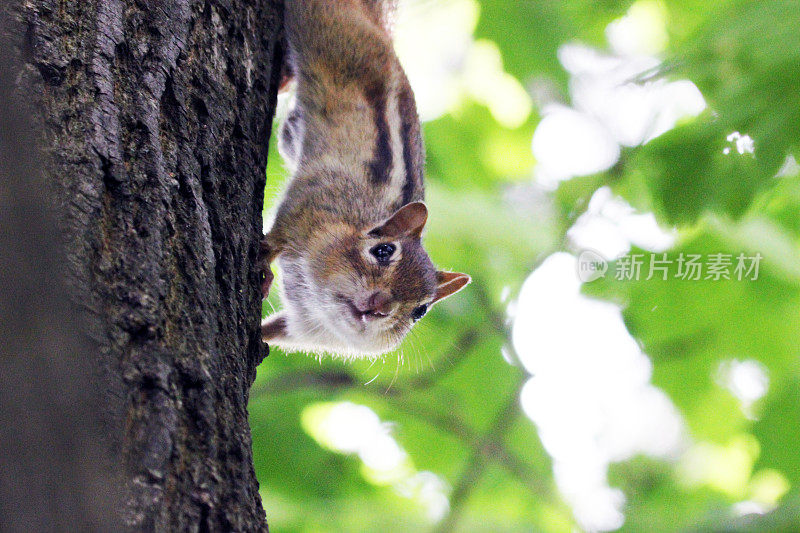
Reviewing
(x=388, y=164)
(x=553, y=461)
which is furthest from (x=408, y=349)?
(x=553, y=461)

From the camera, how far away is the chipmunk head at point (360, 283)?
13.3 feet

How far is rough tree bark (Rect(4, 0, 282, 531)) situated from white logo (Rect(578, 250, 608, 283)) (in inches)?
118

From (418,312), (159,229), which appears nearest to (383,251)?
(418,312)

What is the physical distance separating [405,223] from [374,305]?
437 millimetres

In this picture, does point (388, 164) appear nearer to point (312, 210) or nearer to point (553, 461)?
point (312, 210)

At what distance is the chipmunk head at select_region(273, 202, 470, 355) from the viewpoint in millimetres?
4047

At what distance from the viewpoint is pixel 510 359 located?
573 cm

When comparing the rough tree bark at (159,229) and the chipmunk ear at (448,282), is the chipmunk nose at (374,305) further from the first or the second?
the rough tree bark at (159,229)

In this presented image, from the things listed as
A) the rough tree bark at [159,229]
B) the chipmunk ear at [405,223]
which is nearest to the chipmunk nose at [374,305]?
the chipmunk ear at [405,223]

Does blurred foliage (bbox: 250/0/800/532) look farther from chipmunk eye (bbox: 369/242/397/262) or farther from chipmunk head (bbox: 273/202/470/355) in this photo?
chipmunk eye (bbox: 369/242/397/262)

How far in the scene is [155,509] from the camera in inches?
60.6

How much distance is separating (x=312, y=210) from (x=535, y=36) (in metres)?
1.76

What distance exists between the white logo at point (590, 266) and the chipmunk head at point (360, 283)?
1.26m

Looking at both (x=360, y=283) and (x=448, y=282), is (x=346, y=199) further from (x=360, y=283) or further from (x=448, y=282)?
(x=448, y=282)
